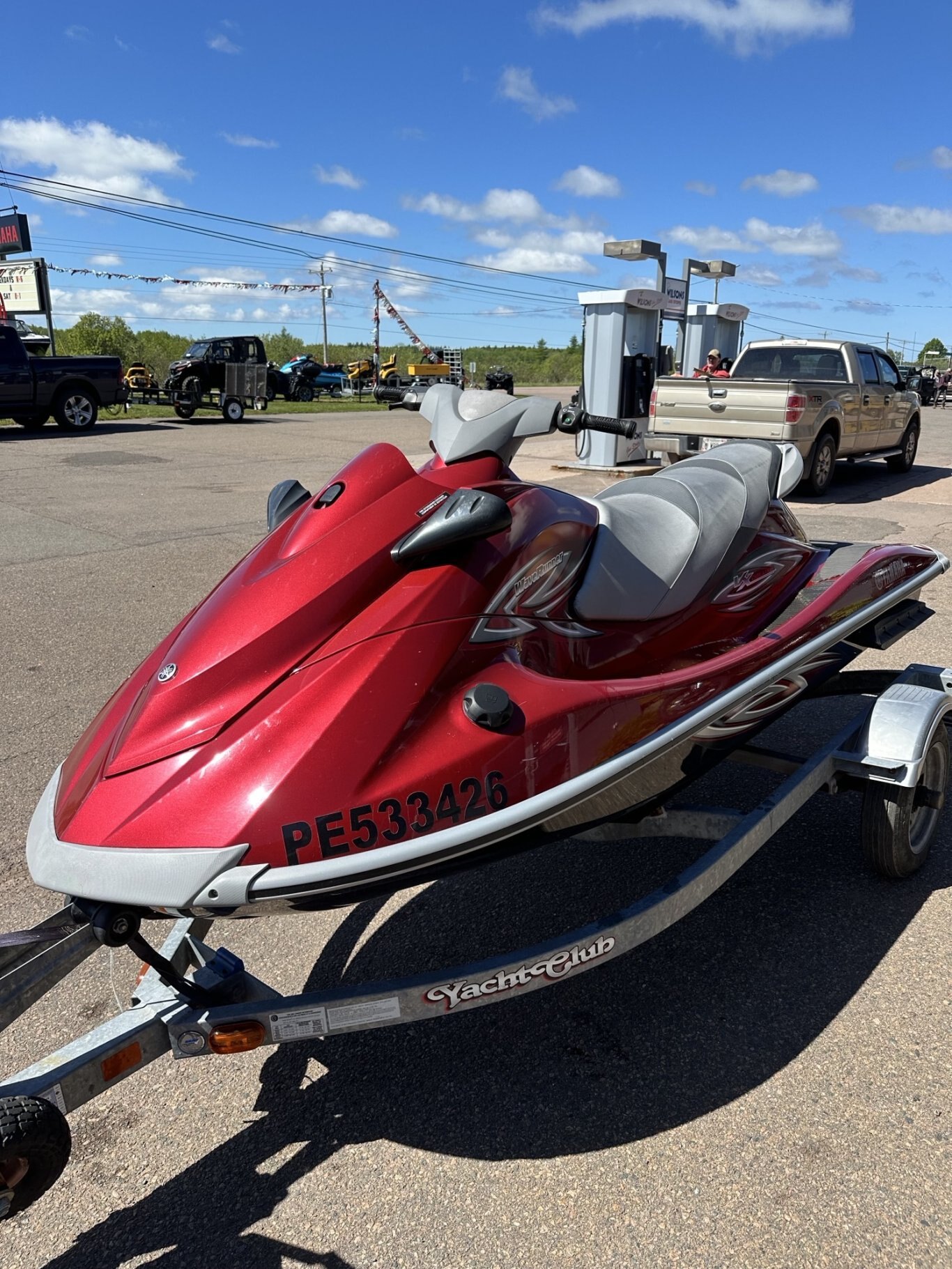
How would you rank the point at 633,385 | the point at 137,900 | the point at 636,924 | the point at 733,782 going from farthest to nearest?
the point at 633,385 → the point at 733,782 → the point at 636,924 → the point at 137,900

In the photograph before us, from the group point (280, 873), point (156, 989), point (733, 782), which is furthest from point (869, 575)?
point (156, 989)

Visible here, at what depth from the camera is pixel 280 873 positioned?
72.4 inches

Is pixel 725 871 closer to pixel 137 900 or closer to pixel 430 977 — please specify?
pixel 430 977

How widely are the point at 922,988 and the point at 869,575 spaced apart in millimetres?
1431

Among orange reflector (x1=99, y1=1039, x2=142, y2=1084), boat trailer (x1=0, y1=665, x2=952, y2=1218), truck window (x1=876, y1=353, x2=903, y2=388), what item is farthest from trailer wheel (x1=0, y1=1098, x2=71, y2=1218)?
truck window (x1=876, y1=353, x2=903, y2=388)

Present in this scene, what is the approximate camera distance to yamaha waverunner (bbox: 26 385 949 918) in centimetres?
188

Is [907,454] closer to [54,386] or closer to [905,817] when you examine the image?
[905,817]

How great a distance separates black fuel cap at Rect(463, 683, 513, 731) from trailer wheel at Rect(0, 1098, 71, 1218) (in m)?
1.10

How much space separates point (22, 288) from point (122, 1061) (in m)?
30.8

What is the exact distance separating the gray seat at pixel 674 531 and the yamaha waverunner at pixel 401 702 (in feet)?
0.05

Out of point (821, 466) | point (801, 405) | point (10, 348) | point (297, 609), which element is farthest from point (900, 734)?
point (10, 348)

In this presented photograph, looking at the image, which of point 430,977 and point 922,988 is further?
point 922,988

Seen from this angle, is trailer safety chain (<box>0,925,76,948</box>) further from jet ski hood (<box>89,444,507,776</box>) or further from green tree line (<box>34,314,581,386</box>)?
green tree line (<box>34,314,581,386</box>)

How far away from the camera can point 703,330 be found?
57.3 ft
